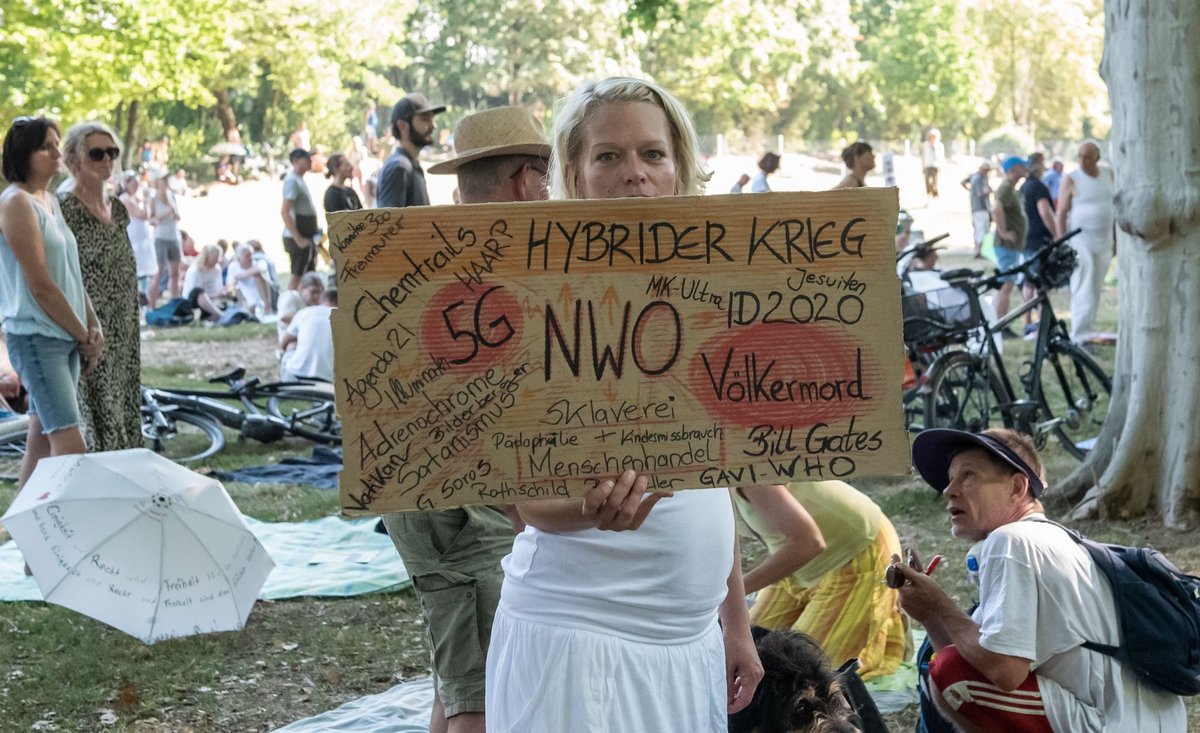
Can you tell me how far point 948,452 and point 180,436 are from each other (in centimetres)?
750

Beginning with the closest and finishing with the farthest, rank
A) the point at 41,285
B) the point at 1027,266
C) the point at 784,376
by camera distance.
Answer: the point at 784,376
the point at 41,285
the point at 1027,266

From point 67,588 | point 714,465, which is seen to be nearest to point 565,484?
point 714,465

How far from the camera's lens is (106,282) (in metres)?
6.64

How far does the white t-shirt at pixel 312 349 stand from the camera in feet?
33.1

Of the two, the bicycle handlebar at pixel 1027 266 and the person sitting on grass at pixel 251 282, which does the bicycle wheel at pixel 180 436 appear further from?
the person sitting on grass at pixel 251 282

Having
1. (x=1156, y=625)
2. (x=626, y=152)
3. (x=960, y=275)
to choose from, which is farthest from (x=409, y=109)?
(x=626, y=152)

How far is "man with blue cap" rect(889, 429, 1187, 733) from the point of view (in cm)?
302

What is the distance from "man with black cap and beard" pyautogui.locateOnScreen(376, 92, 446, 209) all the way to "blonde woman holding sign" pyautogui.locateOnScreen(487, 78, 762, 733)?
5.30 m

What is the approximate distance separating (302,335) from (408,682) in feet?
18.5

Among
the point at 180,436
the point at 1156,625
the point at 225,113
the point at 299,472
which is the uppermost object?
the point at 225,113

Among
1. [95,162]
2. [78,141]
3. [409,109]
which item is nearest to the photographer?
[78,141]

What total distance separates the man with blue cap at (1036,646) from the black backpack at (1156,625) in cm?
2

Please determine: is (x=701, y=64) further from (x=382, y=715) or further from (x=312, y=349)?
(x=382, y=715)

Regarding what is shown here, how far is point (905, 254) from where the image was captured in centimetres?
981
